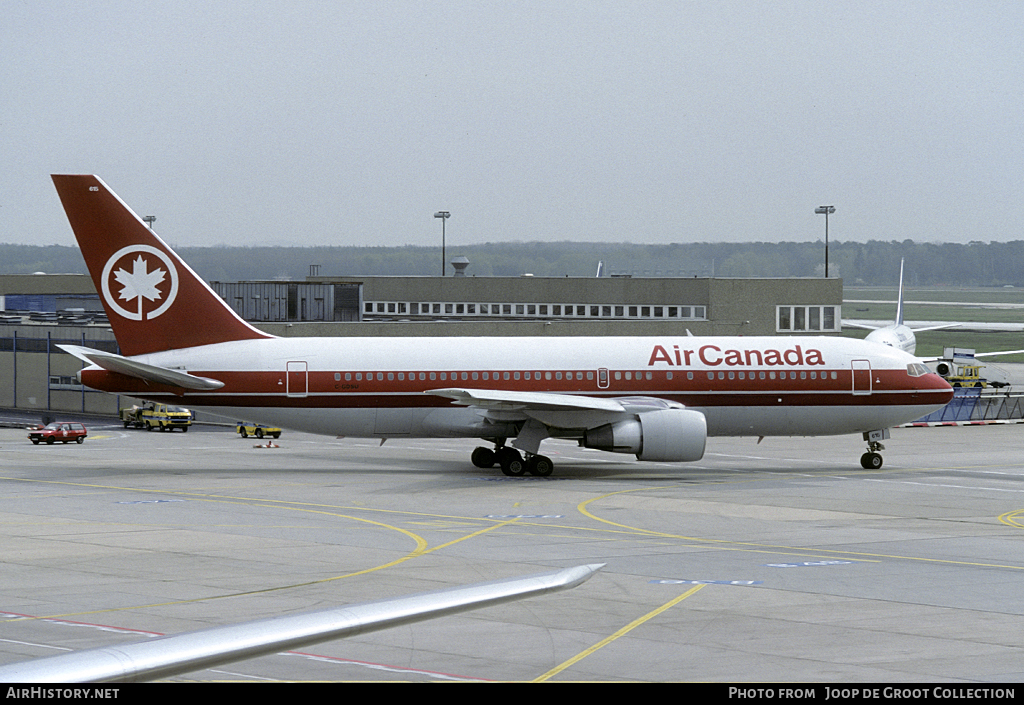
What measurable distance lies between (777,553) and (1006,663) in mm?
9390

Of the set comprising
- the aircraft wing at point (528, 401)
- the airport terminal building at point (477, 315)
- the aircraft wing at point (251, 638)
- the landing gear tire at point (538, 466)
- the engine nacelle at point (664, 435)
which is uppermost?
the airport terminal building at point (477, 315)

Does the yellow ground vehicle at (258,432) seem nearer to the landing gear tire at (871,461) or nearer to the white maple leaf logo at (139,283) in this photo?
the white maple leaf logo at (139,283)

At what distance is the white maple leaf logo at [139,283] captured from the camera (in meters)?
38.8

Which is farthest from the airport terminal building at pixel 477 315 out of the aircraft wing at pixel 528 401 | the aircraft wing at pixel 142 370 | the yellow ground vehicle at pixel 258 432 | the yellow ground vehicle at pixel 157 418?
the aircraft wing at pixel 528 401

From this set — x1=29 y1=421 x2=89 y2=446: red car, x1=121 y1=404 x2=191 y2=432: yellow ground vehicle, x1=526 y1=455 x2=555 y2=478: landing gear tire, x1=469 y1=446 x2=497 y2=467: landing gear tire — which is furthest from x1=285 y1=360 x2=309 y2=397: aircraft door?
x1=121 y1=404 x2=191 y2=432: yellow ground vehicle

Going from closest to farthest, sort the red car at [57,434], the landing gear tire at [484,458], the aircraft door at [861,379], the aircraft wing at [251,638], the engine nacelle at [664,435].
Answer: the aircraft wing at [251,638], the engine nacelle at [664,435], the aircraft door at [861,379], the landing gear tire at [484,458], the red car at [57,434]

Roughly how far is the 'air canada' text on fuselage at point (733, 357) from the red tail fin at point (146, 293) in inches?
551

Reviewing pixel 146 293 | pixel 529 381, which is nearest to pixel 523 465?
pixel 529 381

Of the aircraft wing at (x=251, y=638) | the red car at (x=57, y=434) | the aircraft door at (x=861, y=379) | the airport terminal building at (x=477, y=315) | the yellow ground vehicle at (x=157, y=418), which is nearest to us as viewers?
the aircraft wing at (x=251, y=638)

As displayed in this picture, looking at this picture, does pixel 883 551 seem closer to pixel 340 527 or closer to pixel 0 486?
pixel 340 527

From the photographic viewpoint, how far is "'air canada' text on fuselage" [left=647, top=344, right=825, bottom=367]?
129 ft
